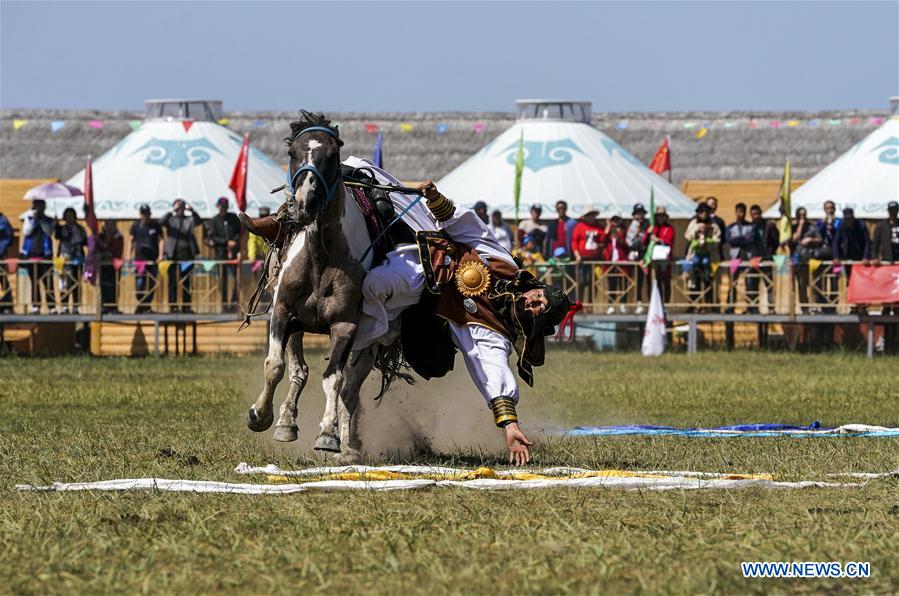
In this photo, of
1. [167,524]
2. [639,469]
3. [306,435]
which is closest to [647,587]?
[167,524]

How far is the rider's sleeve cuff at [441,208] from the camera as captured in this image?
452 inches

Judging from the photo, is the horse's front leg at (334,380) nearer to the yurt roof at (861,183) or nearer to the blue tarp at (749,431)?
the blue tarp at (749,431)

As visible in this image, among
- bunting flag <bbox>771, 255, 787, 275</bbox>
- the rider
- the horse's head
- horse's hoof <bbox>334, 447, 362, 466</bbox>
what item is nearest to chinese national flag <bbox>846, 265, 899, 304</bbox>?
bunting flag <bbox>771, 255, 787, 275</bbox>

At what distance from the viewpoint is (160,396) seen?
18031mm

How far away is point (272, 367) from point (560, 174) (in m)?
23.4

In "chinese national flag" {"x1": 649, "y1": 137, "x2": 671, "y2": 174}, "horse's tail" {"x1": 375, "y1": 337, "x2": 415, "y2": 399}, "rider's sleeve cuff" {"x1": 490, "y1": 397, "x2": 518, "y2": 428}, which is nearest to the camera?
"rider's sleeve cuff" {"x1": 490, "y1": 397, "x2": 518, "y2": 428}

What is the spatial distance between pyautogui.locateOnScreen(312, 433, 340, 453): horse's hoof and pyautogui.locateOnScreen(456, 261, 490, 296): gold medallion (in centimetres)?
135

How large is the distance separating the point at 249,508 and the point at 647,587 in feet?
8.51

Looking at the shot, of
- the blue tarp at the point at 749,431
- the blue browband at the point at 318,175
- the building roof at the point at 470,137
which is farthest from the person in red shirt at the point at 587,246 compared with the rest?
the blue browband at the point at 318,175

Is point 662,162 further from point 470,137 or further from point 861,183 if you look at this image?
point 470,137

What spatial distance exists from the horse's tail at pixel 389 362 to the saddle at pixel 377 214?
0.64 meters

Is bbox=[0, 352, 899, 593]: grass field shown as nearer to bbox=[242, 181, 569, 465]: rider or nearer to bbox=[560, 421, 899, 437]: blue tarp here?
bbox=[560, 421, 899, 437]: blue tarp

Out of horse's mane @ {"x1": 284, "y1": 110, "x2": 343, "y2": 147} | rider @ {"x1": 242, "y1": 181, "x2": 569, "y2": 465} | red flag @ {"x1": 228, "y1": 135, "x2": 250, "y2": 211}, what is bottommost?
rider @ {"x1": 242, "y1": 181, "x2": 569, "y2": 465}

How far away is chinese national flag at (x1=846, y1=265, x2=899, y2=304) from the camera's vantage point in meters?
26.5
